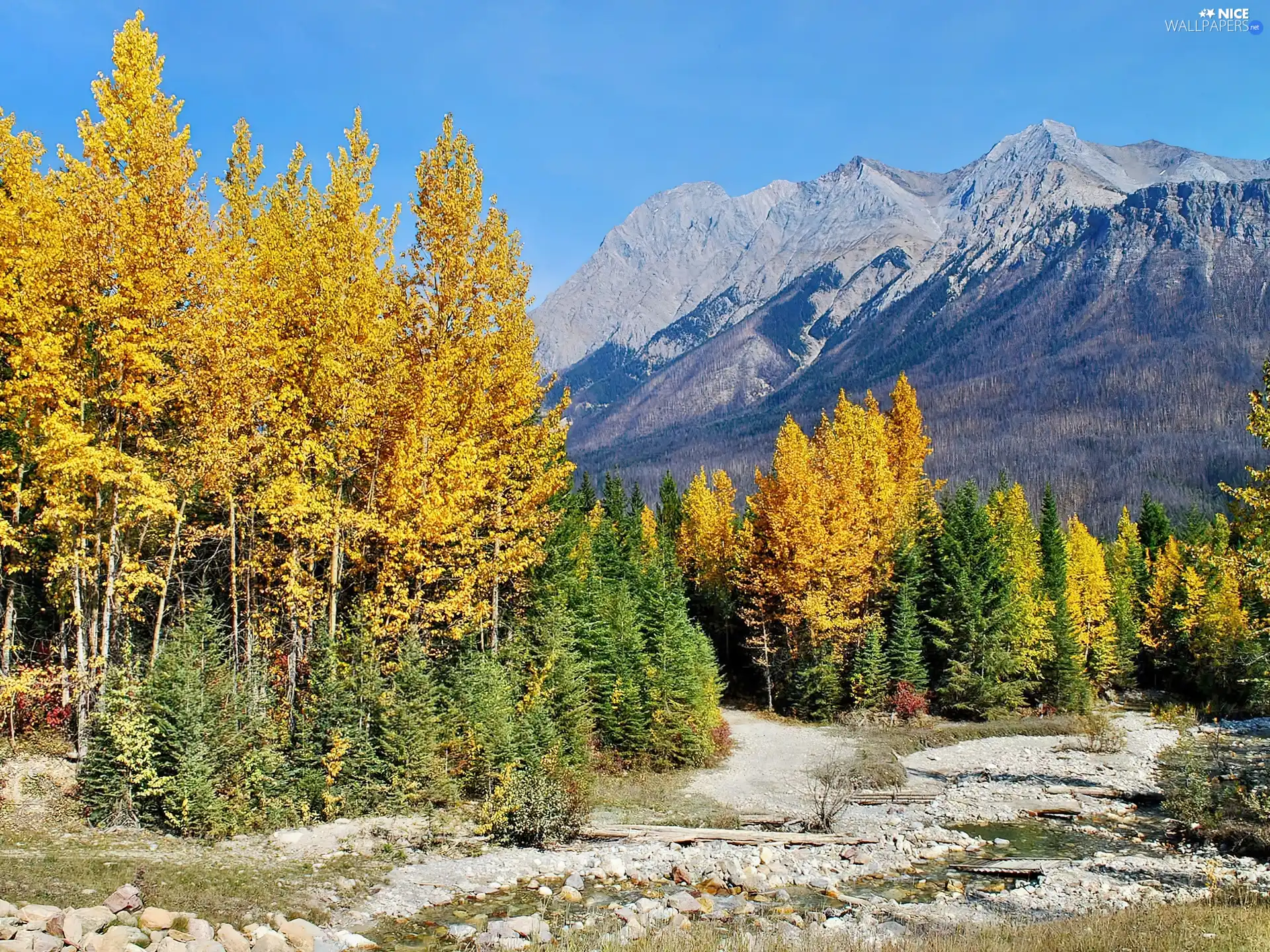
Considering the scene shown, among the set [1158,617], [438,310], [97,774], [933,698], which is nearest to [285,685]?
[97,774]

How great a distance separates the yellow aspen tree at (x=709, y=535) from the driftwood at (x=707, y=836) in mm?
30394

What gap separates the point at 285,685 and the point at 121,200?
1060 centimetres

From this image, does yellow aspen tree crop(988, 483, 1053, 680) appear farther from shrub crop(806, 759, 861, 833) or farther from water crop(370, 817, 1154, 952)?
water crop(370, 817, 1154, 952)

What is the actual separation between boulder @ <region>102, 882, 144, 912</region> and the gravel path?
49.6 feet

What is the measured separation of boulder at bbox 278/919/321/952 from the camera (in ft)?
35.5

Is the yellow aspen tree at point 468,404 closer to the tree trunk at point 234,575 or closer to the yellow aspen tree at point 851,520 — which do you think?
the tree trunk at point 234,575

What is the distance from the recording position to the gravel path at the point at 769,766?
77.4 feet

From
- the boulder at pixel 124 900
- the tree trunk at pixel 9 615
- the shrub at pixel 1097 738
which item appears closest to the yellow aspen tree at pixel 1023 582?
the shrub at pixel 1097 738

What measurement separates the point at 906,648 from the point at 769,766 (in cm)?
1286

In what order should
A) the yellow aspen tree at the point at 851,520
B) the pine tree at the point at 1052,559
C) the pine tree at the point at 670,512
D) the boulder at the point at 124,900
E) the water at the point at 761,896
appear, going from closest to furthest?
the boulder at the point at 124,900 < the water at the point at 761,896 < the yellow aspen tree at the point at 851,520 < the pine tree at the point at 1052,559 < the pine tree at the point at 670,512

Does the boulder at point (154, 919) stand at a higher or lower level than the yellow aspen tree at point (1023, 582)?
lower

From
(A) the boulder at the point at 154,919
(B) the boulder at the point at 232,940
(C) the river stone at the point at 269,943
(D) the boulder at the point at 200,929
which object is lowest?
(C) the river stone at the point at 269,943

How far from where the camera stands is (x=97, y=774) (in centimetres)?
1500

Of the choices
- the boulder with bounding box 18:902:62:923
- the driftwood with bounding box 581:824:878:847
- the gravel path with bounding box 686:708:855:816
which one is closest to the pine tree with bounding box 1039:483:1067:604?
the gravel path with bounding box 686:708:855:816
